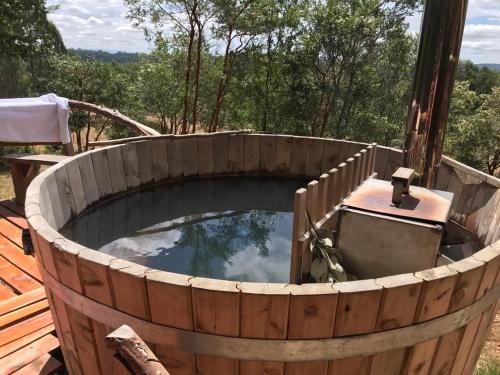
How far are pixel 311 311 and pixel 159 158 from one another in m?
3.22

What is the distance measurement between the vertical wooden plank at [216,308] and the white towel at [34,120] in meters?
3.64

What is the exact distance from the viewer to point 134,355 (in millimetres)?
935

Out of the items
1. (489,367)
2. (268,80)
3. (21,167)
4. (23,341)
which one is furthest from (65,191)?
(268,80)

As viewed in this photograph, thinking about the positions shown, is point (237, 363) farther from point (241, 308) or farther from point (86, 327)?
point (86, 327)

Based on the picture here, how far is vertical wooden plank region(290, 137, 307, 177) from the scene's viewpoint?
4.71 meters

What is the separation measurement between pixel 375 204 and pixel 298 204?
0.60 metres

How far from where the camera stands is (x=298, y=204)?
2.02 m

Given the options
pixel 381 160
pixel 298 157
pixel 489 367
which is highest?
pixel 381 160

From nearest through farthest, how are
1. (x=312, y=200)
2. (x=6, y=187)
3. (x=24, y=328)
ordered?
(x=312, y=200)
(x=24, y=328)
(x=6, y=187)

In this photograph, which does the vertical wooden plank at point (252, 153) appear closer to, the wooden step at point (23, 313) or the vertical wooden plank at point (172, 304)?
the wooden step at point (23, 313)

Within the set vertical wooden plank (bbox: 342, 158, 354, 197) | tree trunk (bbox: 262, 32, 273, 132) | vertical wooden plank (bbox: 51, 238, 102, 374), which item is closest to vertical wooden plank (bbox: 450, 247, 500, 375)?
vertical wooden plank (bbox: 342, 158, 354, 197)

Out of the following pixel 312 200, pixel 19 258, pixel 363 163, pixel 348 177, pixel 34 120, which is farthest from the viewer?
pixel 34 120

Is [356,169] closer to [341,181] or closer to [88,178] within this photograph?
[341,181]

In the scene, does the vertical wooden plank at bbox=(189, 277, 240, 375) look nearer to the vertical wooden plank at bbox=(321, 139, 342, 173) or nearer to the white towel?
the vertical wooden plank at bbox=(321, 139, 342, 173)
